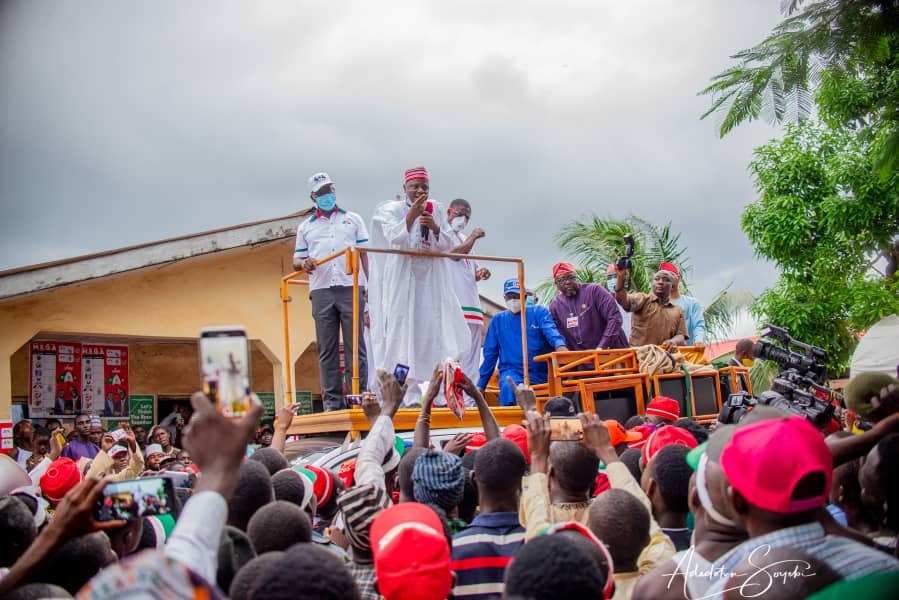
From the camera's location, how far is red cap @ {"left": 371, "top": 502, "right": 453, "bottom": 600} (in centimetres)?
243

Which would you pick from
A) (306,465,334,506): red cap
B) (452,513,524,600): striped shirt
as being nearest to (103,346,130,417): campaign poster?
(306,465,334,506): red cap

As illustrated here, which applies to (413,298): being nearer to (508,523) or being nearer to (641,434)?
(641,434)

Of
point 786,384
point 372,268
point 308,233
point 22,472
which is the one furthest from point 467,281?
point 22,472

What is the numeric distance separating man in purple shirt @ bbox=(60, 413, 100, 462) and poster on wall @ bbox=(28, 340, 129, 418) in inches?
77.2

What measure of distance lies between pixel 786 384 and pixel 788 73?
1458 millimetres

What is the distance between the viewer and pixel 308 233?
8281mm

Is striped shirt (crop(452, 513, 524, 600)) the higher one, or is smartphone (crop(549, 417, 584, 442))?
smartphone (crop(549, 417, 584, 442))

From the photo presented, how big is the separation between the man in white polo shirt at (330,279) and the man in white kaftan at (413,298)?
0.79 feet

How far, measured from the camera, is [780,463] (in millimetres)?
2121

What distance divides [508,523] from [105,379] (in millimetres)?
10371

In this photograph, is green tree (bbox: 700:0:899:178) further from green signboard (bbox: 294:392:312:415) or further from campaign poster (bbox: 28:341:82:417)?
green signboard (bbox: 294:392:312:415)

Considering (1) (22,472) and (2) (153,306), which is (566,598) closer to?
(1) (22,472)

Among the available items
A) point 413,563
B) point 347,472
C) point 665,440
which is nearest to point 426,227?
point 347,472

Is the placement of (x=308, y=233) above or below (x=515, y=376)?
above
